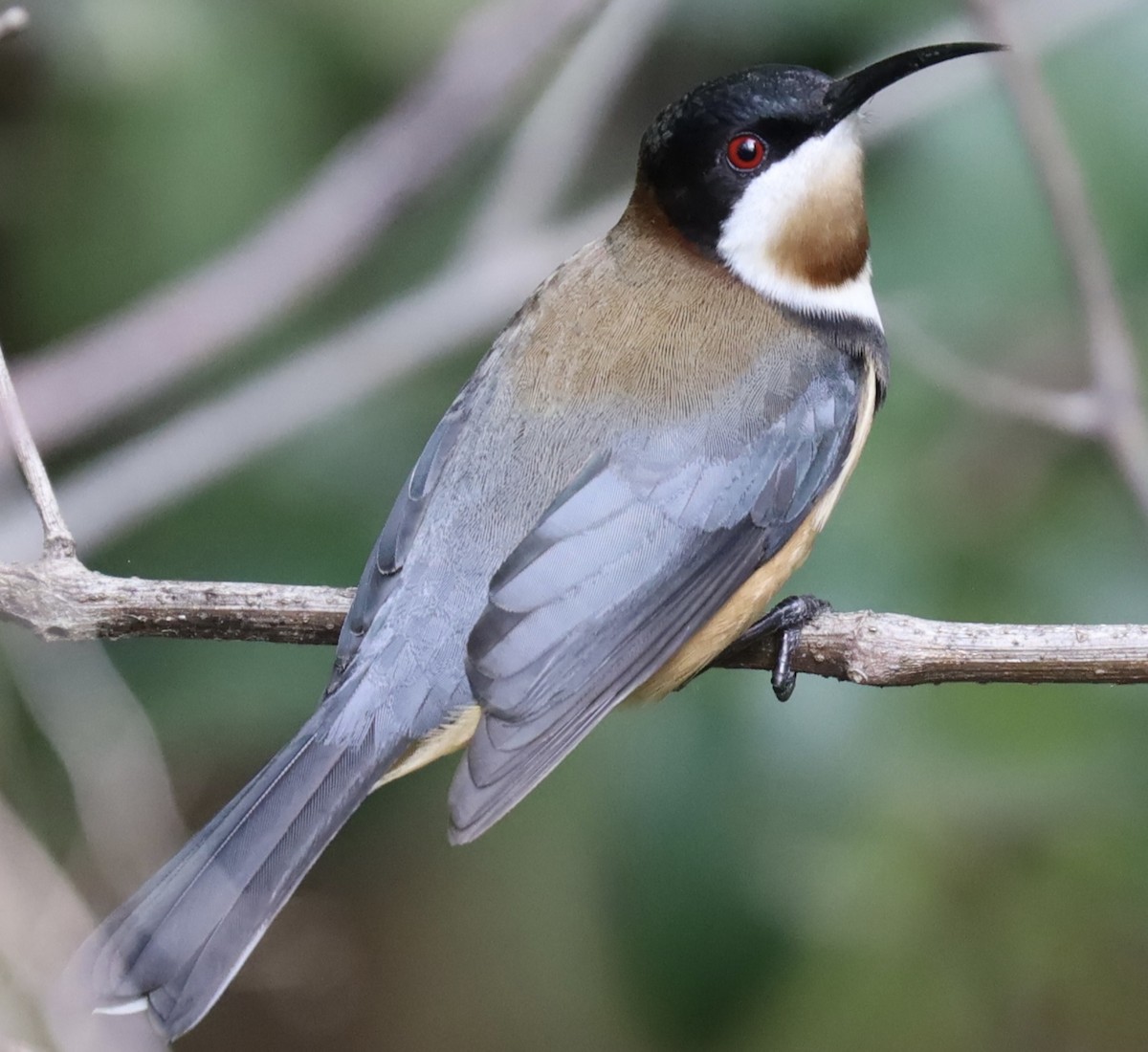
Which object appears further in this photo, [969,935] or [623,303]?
[969,935]

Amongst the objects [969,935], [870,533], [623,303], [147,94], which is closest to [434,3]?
[147,94]

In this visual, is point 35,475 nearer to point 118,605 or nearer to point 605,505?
point 118,605

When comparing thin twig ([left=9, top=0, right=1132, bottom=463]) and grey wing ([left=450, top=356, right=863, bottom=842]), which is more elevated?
thin twig ([left=9, top=0, right=1132, bottom=463])

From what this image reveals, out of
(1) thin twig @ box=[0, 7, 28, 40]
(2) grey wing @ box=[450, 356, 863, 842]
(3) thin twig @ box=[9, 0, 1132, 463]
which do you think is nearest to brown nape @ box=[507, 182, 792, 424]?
(2) grey wing @ box=[450, 356, 863, 842]

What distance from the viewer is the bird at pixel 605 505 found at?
3027 mm

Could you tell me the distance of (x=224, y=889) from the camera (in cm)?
298

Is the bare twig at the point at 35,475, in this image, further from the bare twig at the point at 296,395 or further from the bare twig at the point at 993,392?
the bare twig at the point at 993,392

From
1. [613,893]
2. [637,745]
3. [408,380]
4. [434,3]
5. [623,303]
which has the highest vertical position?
[434,3]

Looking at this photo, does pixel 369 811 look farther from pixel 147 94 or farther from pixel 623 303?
pixel 147 94

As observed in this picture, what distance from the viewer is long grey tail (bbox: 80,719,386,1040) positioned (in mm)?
2885

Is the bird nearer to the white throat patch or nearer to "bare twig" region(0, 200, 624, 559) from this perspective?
the white throat patch

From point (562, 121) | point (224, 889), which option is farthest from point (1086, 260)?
point (224, 889)

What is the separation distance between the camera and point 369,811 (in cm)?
430

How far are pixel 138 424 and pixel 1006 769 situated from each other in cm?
259
